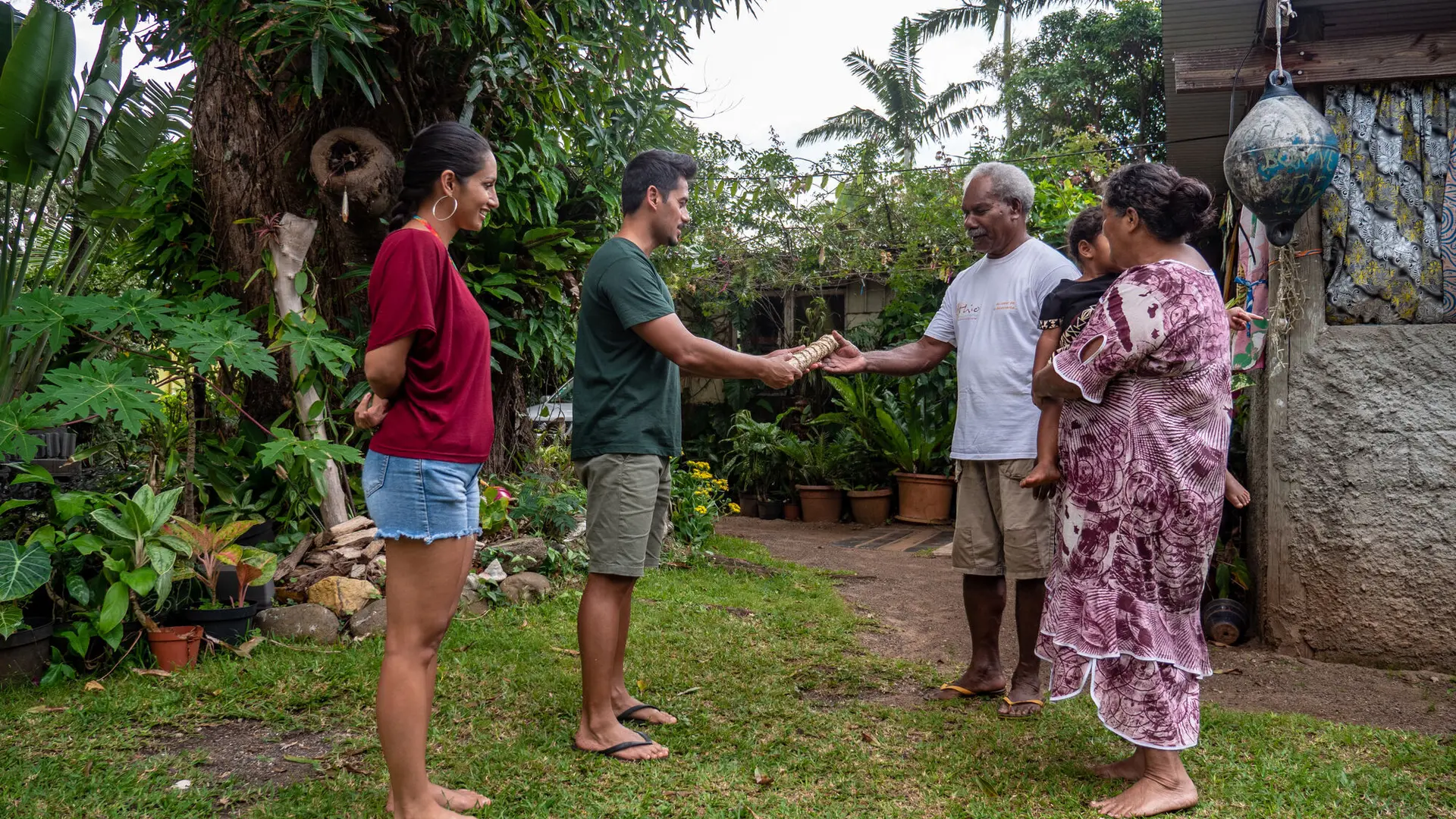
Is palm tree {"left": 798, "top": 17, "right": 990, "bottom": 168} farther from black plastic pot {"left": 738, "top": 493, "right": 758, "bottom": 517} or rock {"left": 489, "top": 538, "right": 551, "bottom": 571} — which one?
rock {"left": 489, "top": 538, "right": 551, "bottom": 571}

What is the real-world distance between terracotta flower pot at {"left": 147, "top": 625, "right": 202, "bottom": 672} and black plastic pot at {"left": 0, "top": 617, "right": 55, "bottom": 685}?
0.35 meters

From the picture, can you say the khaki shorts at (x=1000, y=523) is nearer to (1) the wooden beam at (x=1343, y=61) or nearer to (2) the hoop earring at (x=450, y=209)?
(2) the hoop earring at (x=450, y=209)

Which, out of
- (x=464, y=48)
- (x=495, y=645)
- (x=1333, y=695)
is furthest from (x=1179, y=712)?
(x=464, y=48)

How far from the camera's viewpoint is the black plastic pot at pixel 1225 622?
468 centimetres

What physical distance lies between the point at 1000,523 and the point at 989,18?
1942 centimetres

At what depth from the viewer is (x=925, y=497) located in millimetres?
9289

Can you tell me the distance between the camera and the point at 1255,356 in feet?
15.6

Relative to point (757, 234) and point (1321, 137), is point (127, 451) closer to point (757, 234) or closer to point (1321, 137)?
point (1321, 137)

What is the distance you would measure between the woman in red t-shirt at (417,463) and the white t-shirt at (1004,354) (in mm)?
1876

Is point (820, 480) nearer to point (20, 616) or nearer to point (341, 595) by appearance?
point (341, 595)

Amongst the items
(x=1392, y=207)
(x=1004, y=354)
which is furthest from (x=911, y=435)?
(x=1004, y=354)

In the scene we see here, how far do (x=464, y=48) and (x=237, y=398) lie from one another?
2442 millimetres

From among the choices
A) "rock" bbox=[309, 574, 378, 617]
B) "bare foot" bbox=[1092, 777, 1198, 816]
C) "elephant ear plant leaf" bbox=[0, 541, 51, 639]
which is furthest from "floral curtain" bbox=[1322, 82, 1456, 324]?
"elephant ear plant leaf" bbox=[0, 541, 51, 639]

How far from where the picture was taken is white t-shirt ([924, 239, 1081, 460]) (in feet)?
11.4
